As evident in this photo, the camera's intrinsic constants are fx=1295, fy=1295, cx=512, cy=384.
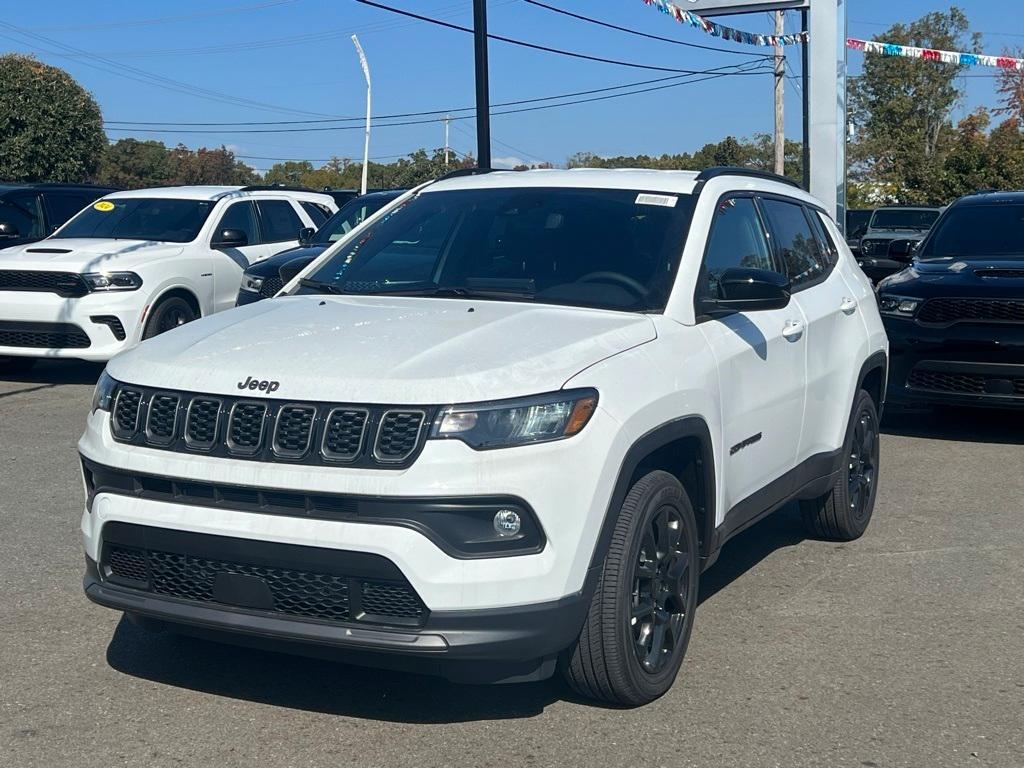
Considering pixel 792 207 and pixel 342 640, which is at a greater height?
pixel 792 207

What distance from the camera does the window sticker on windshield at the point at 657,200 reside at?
17.1 ft

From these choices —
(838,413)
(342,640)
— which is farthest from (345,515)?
(838,413)

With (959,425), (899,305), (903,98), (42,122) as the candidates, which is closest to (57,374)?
(899,305)

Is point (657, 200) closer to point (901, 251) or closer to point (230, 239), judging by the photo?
point (901, 251)

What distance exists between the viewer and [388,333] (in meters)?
4.33

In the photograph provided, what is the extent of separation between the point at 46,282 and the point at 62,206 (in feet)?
11.8

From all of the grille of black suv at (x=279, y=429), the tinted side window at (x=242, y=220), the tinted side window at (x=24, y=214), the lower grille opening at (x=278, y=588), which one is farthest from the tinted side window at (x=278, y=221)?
the lower grille opening at (x=278, y=588)

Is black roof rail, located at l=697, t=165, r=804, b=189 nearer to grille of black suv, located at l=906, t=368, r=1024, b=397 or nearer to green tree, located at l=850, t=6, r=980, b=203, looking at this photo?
grille of black suv, located at l=906, t=368, r=1024, b=397

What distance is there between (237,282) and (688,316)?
8.96m

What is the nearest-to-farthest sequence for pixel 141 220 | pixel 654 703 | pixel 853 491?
pixel 654 703 → pixel 853 491 → pixel 141 220

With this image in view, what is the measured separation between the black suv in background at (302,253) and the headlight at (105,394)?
5.88 m

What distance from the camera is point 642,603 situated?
14.1ft

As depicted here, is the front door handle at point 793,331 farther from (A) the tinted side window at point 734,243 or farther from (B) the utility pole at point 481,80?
(B) the utility pole at point 481,80

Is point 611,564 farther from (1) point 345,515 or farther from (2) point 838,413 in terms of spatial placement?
(2) point 838,413
